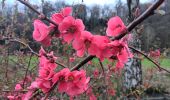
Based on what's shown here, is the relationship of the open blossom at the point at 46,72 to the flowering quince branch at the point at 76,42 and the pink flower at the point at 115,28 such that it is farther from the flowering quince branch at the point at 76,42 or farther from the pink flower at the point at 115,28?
the pink flower at the point at 115,28

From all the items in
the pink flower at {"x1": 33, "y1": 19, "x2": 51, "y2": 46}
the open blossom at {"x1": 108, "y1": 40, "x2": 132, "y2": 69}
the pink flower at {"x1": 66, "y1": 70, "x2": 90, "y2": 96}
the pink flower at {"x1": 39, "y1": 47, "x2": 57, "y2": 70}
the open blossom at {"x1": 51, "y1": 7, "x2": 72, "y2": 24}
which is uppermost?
the open blossom at {"x1": 51, "y1": 7, "x2": 72, "y2": 24}

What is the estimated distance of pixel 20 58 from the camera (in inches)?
280

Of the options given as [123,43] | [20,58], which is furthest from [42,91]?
[20,58]

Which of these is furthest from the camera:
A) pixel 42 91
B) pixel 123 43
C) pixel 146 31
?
pixel 146 31

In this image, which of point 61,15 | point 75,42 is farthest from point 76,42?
point 61,15

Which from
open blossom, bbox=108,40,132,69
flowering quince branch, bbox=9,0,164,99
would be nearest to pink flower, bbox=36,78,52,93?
flowering quince branch, bbox=9,0,164,99

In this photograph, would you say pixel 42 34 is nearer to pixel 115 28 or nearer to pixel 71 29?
pixel 71 29

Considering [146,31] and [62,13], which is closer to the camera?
[62,13]

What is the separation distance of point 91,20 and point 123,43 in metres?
8.94

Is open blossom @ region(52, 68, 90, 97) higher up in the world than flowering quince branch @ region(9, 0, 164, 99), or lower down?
lower down

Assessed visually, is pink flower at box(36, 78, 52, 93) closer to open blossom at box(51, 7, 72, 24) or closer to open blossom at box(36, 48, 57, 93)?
open blossom at box(36, 48, 57, 93)

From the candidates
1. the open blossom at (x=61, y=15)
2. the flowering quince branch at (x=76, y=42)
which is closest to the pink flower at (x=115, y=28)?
the flowering quince branch at (x=76, y=42)

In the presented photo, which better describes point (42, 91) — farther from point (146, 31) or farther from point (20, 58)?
point (146, 31)

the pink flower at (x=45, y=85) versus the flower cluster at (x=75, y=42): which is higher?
the flower cluster at (x=75, y=42)
